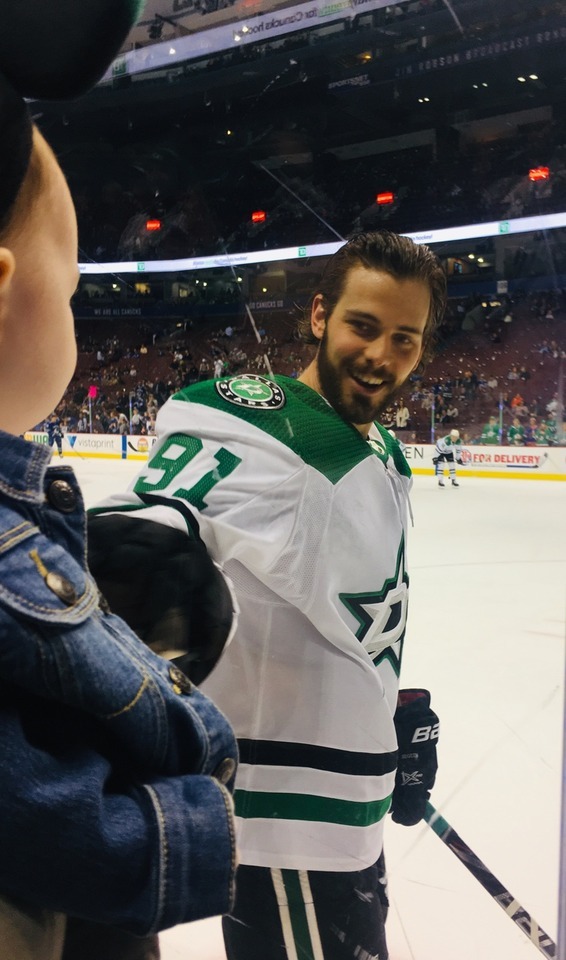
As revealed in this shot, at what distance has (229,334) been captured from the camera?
429mm

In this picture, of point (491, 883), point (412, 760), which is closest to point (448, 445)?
point (412, 760)

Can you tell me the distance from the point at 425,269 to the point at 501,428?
0.46 ft

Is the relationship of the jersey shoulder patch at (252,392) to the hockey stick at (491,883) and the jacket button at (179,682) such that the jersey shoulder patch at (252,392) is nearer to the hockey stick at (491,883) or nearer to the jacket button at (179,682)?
the jacket button at (179,682)

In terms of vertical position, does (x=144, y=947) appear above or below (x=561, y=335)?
below

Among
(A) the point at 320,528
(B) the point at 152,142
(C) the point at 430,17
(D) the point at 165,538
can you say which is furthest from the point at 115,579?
(C) the point at 430,17

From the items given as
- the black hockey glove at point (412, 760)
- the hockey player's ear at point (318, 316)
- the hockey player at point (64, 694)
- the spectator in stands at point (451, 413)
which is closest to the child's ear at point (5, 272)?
the hockey player at point (64, 694)

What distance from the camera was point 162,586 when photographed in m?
0.35

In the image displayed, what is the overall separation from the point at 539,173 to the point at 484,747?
489mm

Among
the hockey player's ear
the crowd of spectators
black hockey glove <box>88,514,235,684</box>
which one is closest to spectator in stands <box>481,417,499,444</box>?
the crowd of spectators

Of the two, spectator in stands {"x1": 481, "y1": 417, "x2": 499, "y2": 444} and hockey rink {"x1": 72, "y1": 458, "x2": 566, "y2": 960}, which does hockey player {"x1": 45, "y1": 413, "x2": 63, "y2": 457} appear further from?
spectator in stands {"x1": 481, "y1": 417, "x2": 499, "y2": 444}

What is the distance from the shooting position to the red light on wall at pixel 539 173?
1.65ft

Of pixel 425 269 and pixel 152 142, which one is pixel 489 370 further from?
pixel 152 142

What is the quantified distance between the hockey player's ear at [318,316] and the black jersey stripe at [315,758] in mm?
267

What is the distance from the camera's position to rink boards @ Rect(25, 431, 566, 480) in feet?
1.35
